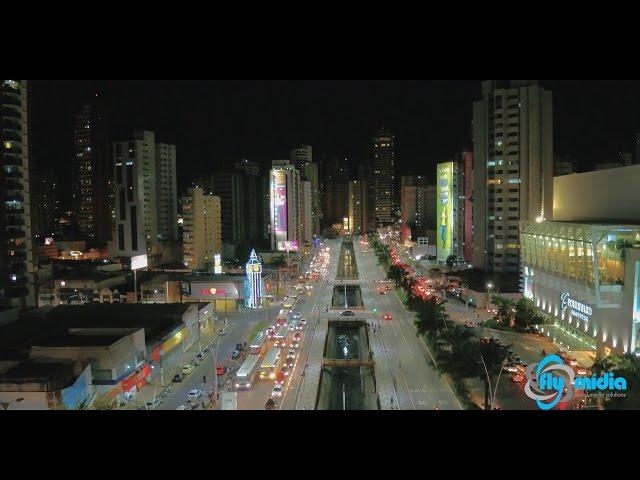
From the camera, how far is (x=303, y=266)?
2248cm

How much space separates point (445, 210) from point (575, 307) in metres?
12.1

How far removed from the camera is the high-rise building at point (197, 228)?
60.3 feet

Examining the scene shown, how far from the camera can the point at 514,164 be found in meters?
14.2

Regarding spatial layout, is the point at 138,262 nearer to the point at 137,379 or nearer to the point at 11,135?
the point at 11,135

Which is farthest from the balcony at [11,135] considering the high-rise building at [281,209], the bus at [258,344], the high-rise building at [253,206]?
the high-rise building at [253,206]

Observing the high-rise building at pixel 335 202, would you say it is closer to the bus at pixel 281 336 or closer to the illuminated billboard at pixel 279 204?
the illuminated billboard at pixel 279 204

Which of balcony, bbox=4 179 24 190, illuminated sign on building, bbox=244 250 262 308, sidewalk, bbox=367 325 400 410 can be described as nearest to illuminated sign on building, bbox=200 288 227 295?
illuminated sign on building, bbox=244 250 262 308

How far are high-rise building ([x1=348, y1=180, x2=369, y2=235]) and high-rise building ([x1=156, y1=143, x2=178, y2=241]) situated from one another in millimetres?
24127

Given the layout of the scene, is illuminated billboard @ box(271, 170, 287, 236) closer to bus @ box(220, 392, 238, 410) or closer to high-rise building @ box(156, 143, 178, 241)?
high-rise building @ box(156, 143, 178, 241)

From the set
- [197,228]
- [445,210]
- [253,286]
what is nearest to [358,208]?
[445,210]
